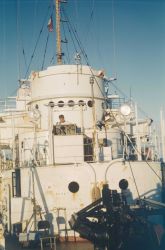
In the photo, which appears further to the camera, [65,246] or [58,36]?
[58,36]

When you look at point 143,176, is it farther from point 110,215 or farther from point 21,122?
point 21,122

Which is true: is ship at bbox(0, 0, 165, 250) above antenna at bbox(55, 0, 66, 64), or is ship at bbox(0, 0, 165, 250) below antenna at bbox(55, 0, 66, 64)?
below

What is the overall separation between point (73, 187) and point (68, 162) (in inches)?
76.3

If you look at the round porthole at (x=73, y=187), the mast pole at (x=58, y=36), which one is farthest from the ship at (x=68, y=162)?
the mast pole at (x=58, y=36)

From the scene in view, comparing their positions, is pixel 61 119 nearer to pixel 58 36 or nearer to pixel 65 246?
pixel 58 36

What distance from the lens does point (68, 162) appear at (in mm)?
18484

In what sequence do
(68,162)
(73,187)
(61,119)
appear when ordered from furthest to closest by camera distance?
1. (61,119)
2. (68,162)
3. (73,187)

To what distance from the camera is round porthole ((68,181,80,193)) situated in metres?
16.9

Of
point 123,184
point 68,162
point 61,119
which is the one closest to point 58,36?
point 61,119

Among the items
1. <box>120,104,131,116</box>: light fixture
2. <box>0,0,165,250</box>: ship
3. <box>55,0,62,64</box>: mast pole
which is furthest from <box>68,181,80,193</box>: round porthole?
<box>55,0,62,64</box>: mast pole

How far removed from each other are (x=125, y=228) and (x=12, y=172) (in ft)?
29.7

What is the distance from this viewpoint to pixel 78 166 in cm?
1702

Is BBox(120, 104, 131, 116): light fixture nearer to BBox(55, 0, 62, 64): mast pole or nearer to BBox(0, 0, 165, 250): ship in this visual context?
BBox(0, 0, 165, 250): ship

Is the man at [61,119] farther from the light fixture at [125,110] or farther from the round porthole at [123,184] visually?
the round porthole at [123,184]
